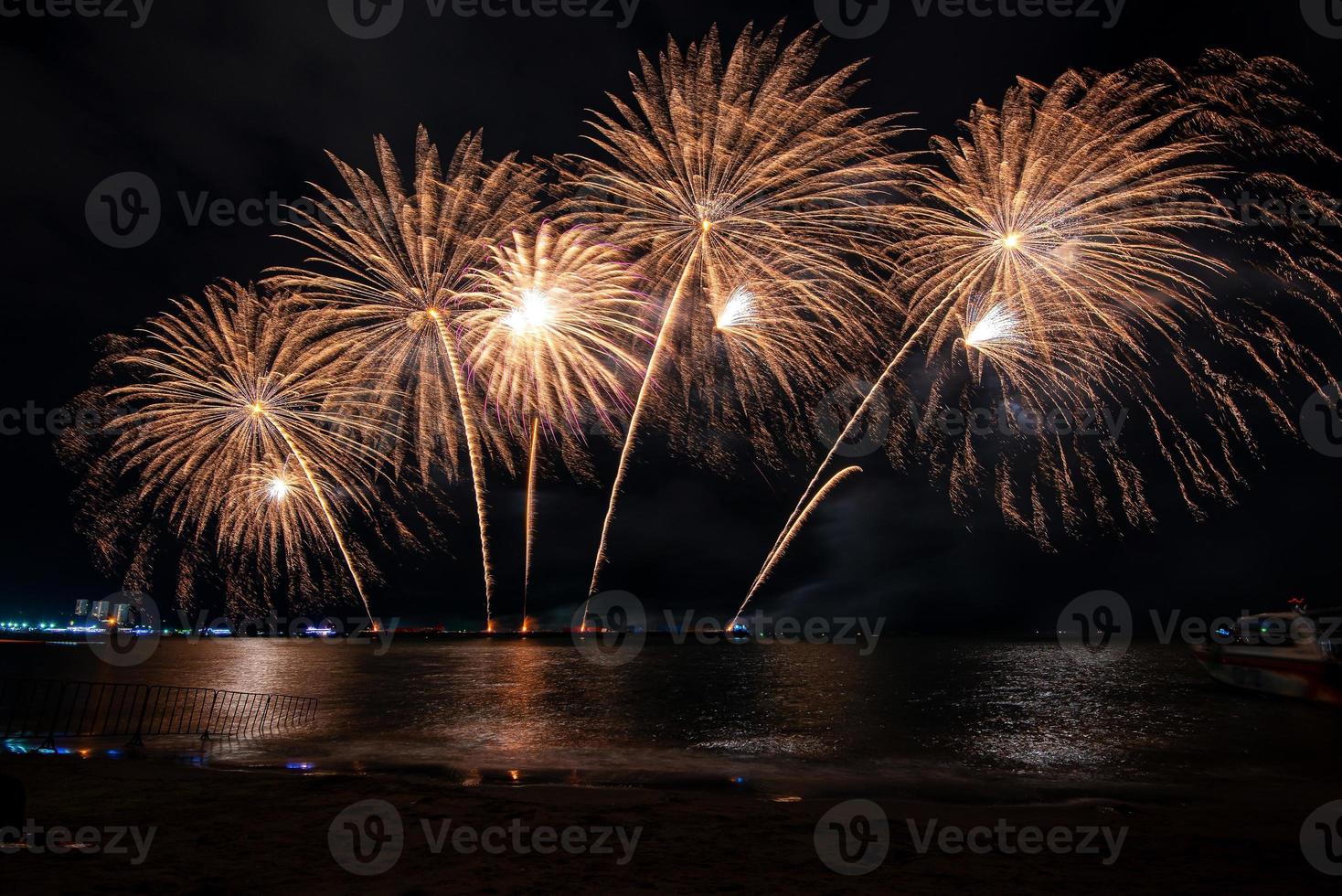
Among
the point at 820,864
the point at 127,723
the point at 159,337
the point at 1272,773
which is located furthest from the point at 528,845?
the point at 159,337

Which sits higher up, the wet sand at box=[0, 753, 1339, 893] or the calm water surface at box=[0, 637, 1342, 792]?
the wet sand at box=[0, 753, 1339, 893]

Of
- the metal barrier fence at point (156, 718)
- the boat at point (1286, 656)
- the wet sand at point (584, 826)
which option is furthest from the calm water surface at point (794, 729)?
the wet sand at point (584, 826)

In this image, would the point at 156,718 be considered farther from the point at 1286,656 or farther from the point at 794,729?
the point at 1286,656

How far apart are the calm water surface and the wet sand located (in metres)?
3.60

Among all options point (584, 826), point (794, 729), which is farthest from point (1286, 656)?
point (584, 826)

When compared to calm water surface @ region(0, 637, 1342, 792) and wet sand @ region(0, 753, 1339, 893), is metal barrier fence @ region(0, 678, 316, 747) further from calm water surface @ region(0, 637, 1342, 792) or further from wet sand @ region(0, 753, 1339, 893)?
wet sand @ region(0, 753, 1339, 893)

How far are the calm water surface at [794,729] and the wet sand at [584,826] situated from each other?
3.60 m

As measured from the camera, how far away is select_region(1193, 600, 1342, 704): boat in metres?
38.1

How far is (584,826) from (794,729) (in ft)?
60.4

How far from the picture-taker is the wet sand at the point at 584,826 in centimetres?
800

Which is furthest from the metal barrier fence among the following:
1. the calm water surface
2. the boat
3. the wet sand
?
the boat

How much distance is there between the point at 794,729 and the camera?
27203 mm

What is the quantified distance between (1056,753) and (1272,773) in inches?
203

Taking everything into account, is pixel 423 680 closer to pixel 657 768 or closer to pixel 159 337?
pixel 159 337
